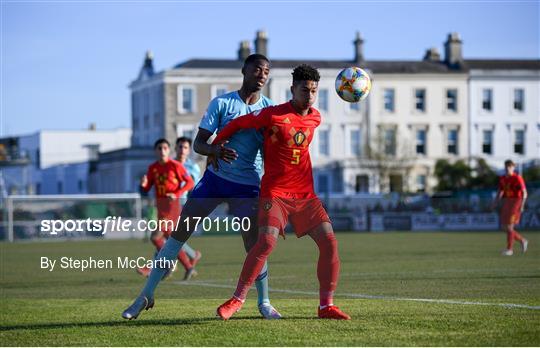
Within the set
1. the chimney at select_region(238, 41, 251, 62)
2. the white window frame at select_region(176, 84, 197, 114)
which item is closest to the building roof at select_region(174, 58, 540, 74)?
the chimney at select_region(238, 41, 251, 62)

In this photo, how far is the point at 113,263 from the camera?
2345 centimetres

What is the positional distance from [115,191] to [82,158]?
21.1 m

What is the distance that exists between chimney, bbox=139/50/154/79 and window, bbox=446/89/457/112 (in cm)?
2378

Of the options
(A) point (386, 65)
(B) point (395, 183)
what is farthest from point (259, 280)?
(A) point (386, 65)

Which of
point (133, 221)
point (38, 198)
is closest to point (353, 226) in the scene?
point (133, 221)

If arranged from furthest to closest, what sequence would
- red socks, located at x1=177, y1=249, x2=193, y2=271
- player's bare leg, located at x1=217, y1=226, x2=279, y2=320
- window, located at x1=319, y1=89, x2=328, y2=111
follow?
window, located at x1=319, y1=89, x2=328, y2=111 → red socks, located at x1=177, y1=249, x2=193, y2=271 → player's bare leg, located at x1=217, y1=226, x2=279, y2=320

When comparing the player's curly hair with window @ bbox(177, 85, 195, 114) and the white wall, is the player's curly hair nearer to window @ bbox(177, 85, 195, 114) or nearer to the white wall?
window @ bbox(177, 85, 195, 114)

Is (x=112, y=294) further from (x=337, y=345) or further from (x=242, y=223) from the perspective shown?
(x=337, y=345)

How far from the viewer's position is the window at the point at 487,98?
87062mm

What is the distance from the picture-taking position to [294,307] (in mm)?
11156

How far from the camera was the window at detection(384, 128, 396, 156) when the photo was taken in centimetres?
8056

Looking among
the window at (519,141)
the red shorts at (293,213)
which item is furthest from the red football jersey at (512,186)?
the window at (519,141)

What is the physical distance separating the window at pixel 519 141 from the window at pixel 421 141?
7.67 metres

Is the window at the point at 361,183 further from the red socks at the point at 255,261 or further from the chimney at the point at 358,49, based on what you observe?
the red socks at the point at 255,261
